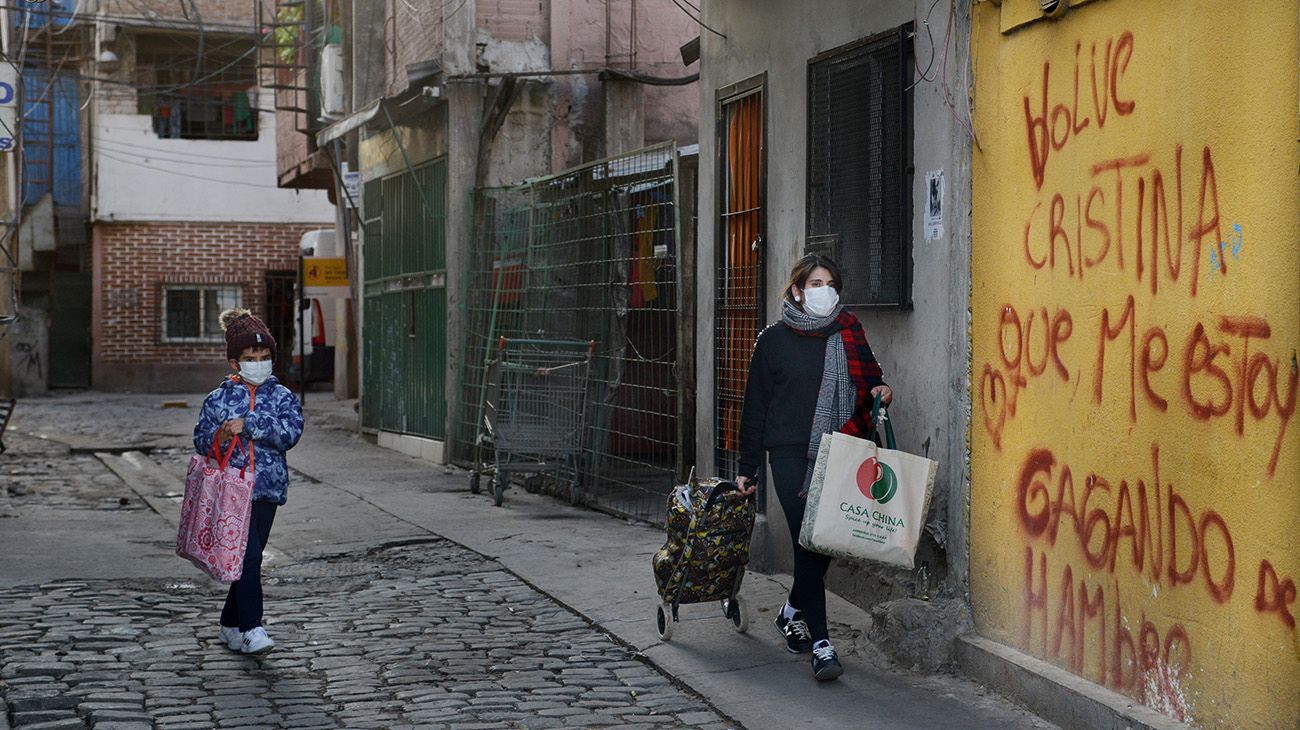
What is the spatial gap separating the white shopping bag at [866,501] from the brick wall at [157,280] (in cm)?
2550

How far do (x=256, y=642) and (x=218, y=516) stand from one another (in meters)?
0.59

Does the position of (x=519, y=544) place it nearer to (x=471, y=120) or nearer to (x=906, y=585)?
(x=906, y=585)

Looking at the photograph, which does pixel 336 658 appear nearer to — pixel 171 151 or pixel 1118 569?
pixel 1118 569

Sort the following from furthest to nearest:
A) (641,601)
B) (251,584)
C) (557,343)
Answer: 1. (557,343)
2. (641,601)
3. (251,584)

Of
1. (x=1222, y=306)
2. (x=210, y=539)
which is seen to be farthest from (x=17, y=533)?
(x=1222, y=306)

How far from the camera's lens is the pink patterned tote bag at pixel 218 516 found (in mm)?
6918

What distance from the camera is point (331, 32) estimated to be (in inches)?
784

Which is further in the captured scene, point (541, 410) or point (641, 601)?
point (541, 410)

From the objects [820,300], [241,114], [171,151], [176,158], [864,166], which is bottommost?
[820,300]

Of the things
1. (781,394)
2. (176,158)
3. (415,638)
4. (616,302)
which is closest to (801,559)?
(781,394)

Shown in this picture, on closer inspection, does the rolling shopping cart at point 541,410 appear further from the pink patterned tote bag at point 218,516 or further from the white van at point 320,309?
the white van at point 320,309

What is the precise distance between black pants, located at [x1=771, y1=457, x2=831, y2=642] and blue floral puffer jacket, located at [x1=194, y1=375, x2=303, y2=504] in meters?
2.20

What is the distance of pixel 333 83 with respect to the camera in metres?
19.0

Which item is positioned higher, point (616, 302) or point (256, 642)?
point (616, 302)
